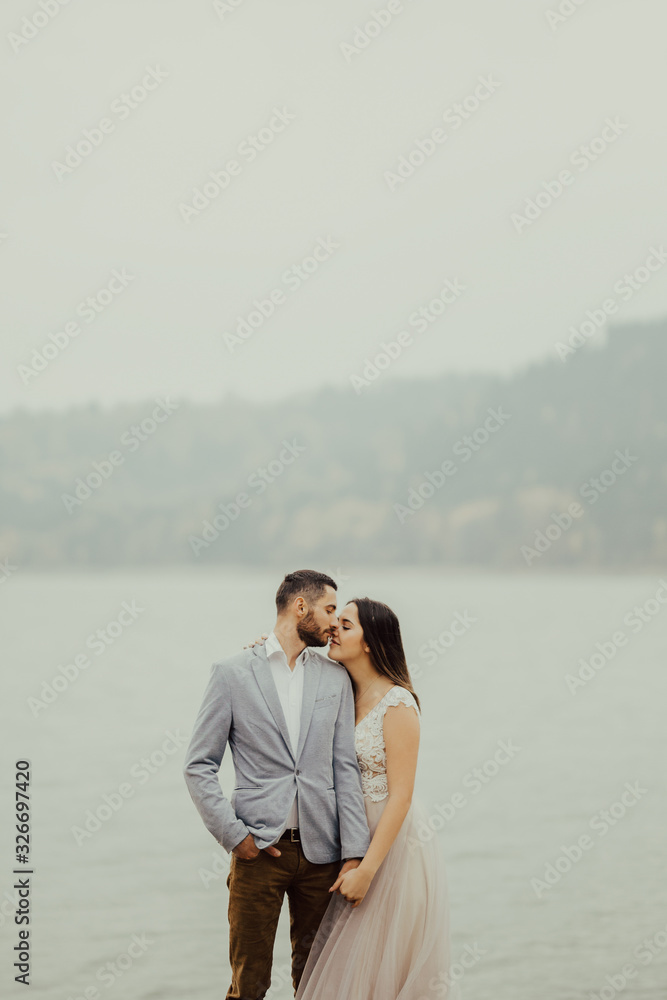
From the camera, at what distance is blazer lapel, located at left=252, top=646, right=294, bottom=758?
3.03 m

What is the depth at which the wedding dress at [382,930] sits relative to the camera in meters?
3.11

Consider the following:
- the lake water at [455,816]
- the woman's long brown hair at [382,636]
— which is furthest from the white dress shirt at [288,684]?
the lake water at [455,816]

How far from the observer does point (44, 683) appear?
40.6 m

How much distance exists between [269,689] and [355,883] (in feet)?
1.96

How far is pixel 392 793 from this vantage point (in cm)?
304

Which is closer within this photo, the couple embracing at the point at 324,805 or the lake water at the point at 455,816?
the couple embracing at the point at 324,805

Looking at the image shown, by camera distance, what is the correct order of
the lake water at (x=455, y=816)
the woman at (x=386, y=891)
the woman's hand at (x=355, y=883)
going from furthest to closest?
the lake water at (x=455, y=816) → the woman at (x=386, y=891) → the woman's hand at (x=355, y=883)

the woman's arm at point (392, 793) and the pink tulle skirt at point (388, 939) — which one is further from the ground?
the woman's arm at point (392, 793)

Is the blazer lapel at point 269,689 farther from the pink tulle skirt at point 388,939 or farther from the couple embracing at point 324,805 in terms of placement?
the pink tulle skirt at point 388,939

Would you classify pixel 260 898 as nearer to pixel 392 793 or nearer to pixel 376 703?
pixel 392 793

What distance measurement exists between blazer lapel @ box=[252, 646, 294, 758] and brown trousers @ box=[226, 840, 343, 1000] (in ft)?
1.02

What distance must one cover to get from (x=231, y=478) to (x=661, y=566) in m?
32.1

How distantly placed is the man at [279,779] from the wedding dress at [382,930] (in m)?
0.07

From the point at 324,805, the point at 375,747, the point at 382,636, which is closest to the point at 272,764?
the point at 324,805
